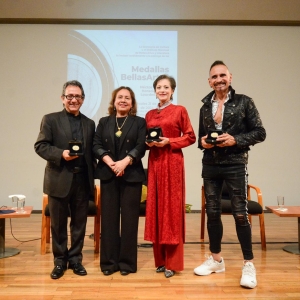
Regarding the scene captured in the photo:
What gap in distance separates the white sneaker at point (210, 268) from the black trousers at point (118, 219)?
54 centimetres

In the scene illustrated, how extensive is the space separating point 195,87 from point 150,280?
411cm

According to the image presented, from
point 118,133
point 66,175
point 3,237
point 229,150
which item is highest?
point 118,133

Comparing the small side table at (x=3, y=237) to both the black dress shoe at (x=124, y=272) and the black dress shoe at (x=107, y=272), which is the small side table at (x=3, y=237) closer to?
the black dress shoe at (x=107, y=272)

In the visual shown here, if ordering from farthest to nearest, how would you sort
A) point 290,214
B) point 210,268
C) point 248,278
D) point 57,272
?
point 290,214 < point 210,268 < point 57,272 < point 248,278

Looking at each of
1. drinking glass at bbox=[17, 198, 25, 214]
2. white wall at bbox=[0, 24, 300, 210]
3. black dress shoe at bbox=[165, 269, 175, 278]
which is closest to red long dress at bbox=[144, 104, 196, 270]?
black dress shoe at bbox=[165, 269, 175, 278]

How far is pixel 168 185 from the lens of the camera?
2.90 m

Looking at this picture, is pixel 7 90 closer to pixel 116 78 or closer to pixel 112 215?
pixel 116 78

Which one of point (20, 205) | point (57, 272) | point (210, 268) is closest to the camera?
point (57, 272)

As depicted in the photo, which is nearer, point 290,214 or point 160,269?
point 160,269

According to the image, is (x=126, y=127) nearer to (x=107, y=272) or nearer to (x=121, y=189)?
(x=121, y=189)

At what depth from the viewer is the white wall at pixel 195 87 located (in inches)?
243

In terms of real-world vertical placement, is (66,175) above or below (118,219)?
above

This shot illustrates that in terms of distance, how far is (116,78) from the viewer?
6.17m

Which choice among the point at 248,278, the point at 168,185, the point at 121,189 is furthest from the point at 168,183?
the point at 248,278
